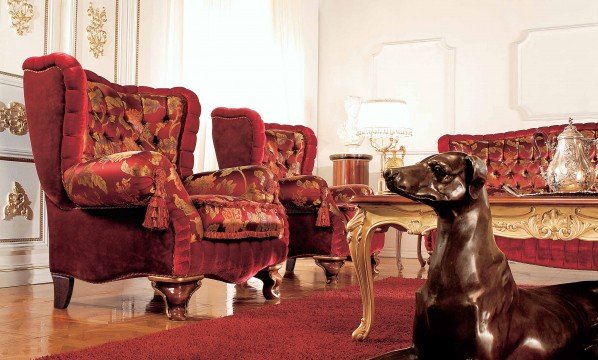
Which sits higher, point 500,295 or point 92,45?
point 92,45

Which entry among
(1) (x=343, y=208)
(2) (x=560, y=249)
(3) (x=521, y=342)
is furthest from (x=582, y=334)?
(1) (x=343, y=208)

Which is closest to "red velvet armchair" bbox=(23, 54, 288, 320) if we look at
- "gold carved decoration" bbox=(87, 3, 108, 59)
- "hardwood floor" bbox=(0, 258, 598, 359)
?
"hardwood floor" bbox=(0, 258, 598, 359)

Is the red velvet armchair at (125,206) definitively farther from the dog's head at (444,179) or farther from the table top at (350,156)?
the table top at (350,156)

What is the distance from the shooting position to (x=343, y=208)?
13.1ft

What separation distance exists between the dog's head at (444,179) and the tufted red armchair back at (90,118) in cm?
169

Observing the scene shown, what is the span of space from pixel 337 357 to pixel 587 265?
2.13 metres

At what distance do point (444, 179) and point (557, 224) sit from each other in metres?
0.57

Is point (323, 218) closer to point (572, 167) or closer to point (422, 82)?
point (572, 167)

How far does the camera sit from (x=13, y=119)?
348cm

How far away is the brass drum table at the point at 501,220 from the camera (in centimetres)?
172

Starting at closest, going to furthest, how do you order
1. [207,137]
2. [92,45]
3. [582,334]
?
[582,334]
[92,45]
[207,137]

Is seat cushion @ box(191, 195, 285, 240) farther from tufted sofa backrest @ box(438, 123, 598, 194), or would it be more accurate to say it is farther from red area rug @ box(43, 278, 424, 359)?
tufted sofa backrest @ box(438, 123, 598, 194)

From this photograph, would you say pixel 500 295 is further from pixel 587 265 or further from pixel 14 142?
pixel 14 142

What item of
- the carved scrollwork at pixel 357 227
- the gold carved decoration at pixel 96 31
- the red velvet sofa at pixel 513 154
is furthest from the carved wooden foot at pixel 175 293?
the gold carved decoration at pixel 96 31
